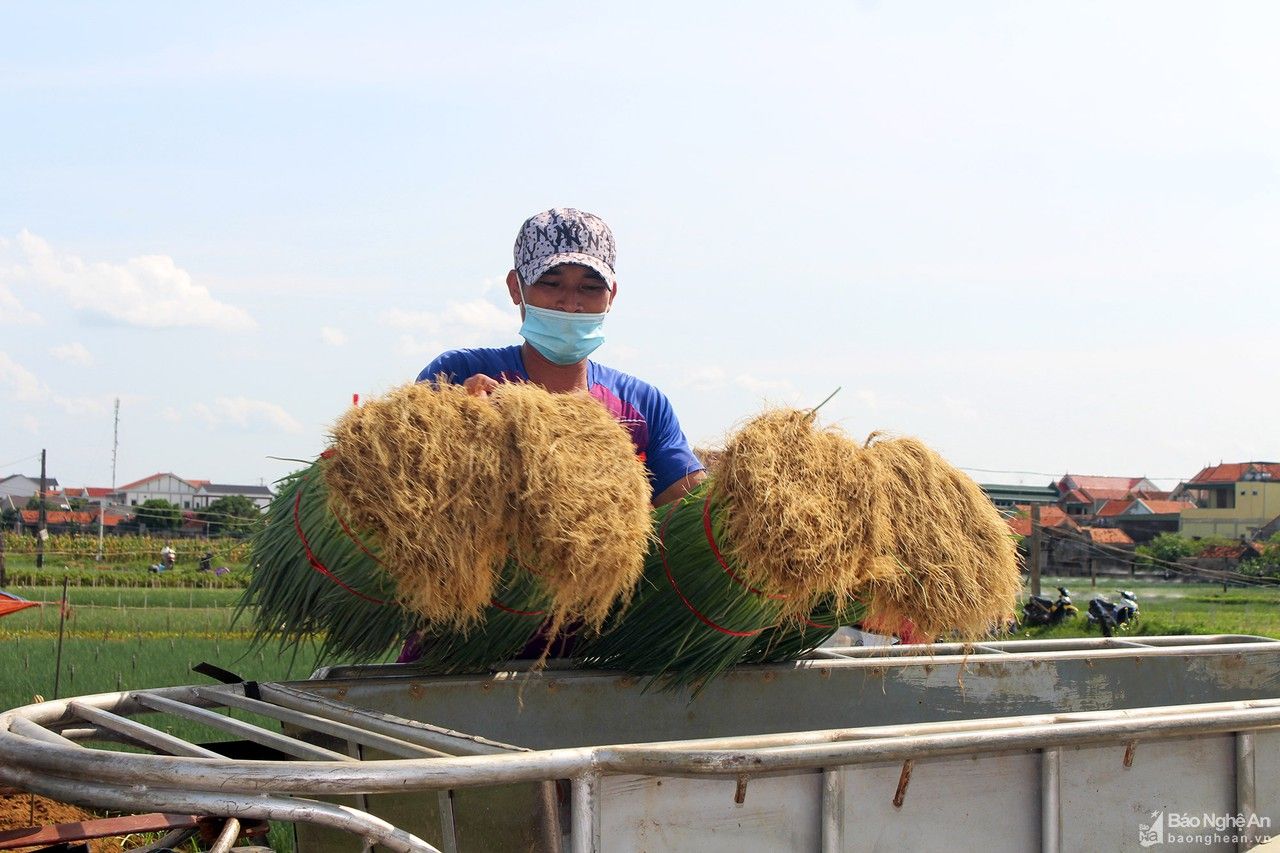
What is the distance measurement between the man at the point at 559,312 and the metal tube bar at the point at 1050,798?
4.05 feet

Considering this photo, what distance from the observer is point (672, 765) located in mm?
2312

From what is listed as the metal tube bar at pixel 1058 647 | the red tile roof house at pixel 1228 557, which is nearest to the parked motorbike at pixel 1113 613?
the metal tube bar at pixel 1058 647

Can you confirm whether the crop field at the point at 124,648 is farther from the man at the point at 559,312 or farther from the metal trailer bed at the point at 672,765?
the man at the point at 559,312

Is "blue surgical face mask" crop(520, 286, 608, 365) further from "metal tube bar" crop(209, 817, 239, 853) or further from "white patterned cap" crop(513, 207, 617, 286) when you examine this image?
"metal tube bar" crop(209, 817, 239, 853)

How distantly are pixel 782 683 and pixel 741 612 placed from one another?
0.62 m

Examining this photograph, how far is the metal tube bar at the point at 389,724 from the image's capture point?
2.54 metres

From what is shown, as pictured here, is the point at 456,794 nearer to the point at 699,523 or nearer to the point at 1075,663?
the point at 699,523

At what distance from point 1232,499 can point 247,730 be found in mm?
70554

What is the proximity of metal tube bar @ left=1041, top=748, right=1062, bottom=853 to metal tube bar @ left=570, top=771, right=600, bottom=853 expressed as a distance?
3.78 feet

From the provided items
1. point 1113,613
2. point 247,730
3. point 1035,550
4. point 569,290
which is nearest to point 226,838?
point 247,730

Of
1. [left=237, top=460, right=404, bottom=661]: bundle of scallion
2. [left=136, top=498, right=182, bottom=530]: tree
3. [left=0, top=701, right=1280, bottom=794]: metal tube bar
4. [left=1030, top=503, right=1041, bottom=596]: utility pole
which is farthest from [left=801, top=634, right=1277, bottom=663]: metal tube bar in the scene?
[left=136, top=498, right=182, bottom=530]: tree

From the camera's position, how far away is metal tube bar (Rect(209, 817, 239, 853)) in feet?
7.63

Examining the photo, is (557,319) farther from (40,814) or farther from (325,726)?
(40,814)

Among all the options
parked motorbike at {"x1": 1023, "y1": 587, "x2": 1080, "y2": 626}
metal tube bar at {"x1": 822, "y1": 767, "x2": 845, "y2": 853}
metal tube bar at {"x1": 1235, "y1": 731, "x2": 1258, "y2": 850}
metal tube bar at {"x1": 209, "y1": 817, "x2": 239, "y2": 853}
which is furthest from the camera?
parked motorbike at {"x1": 1023, "y1": 587, "x2": 1080, "y2": 626}
